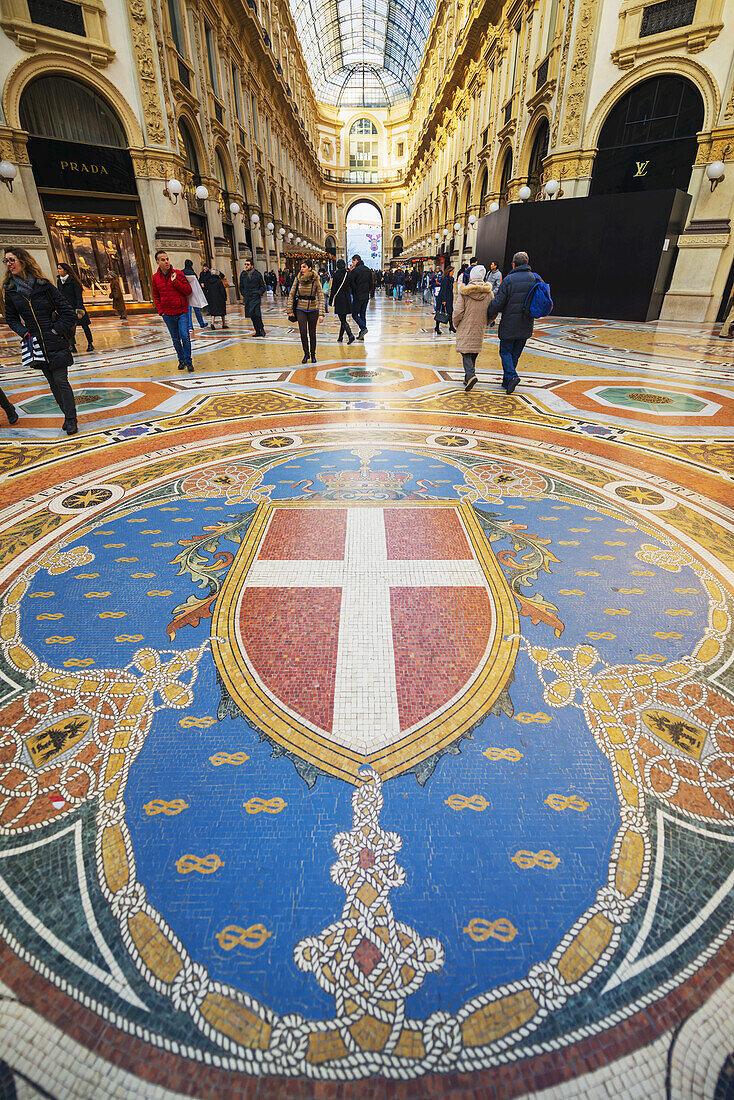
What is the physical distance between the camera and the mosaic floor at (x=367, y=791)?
1062 millimetres

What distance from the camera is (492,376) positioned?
7668 mm

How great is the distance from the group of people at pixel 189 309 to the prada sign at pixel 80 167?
633 centimetres

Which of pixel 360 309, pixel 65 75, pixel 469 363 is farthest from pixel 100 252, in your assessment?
pixel 469 363

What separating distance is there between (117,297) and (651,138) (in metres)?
17.0

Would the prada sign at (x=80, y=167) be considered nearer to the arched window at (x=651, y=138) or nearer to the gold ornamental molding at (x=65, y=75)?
the gold ornamental molding at (x=65, y=75)

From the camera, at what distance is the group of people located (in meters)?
4.37

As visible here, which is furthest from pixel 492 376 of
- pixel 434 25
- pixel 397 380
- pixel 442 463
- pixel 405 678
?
pixel 434 25

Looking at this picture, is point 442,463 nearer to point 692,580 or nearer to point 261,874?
point 692,580

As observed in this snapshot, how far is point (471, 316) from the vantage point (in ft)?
21.2

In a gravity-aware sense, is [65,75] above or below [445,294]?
above

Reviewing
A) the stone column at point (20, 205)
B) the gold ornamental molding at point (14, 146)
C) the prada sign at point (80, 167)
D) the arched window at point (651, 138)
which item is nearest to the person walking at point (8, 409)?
the stone column at point (20, 205)

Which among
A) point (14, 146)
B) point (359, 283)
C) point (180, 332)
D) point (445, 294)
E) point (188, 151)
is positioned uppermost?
point (188, 151)

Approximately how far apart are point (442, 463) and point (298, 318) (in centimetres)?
588

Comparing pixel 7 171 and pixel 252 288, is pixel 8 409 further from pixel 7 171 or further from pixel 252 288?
pixel 7 171
